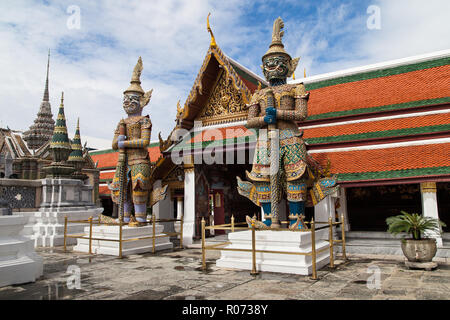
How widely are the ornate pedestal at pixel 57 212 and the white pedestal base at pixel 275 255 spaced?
691cm

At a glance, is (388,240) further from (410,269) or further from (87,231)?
(87,231)

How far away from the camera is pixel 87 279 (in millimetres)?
5438

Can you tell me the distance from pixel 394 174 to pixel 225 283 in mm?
5508

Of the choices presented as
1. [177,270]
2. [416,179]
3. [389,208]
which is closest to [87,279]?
[177,270]

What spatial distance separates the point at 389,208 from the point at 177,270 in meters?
9.91

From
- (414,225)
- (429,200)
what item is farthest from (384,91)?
(414,225)

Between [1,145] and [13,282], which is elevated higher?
[1,145]

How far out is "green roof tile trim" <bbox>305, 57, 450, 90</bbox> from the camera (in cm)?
1016

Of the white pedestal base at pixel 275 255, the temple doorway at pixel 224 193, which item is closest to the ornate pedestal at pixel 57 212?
the temple doorway at pixel 224 193

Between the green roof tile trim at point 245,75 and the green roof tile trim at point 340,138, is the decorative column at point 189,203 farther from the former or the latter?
the green roof tile trim at point 245,75

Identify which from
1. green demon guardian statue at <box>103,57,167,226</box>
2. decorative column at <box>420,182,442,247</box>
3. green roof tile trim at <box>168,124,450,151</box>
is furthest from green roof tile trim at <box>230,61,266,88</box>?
decorative column at <box>420,182,442,247</box>

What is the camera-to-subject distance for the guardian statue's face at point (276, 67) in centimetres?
681

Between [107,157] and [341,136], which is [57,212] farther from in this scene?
[107,157]

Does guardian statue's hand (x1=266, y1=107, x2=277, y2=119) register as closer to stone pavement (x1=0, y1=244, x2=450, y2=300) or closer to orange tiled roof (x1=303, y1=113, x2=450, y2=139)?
stone pavement (x1=0, y1=244, x2=450, y2=300)
